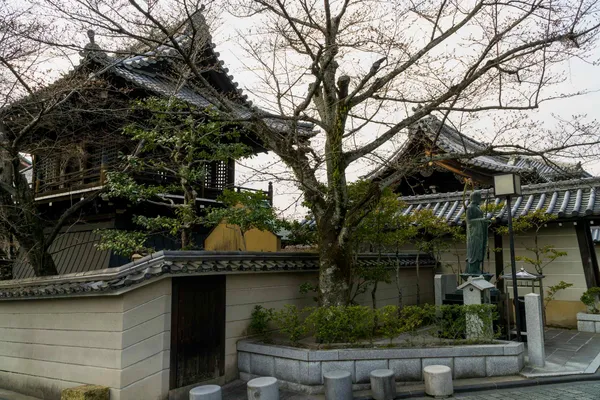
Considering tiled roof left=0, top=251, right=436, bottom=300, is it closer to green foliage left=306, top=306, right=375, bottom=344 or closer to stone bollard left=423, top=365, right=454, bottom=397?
green foliage left=306, top=306, right=375, bottom=344

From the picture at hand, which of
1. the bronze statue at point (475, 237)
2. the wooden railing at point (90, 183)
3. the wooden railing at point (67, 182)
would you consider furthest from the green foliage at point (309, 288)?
the wooden railing at point (67, 182)

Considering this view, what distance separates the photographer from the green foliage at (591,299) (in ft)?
37.4

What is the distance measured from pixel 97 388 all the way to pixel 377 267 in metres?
6.06

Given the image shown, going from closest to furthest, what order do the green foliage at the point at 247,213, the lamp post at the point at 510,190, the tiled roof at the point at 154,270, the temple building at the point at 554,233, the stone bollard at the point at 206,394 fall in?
the stone bollard at the point at 206,394, the tiled roof at the point at 154,270, the lamp post at the point at 510,190, the green foliage at the point at 247,213, the temple building at the point at 554,233

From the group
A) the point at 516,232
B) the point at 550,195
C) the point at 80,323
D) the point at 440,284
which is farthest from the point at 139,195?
the point at 550,195

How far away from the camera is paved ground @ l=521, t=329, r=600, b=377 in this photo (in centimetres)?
756

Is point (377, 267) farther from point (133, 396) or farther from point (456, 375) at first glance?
point (133, 396)

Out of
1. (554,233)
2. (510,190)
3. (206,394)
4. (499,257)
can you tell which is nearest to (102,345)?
(206,394)

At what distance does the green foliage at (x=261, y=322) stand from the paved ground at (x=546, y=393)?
3141 mm

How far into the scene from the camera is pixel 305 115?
8867 millimetres

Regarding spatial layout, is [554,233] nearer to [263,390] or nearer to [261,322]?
[261,322]

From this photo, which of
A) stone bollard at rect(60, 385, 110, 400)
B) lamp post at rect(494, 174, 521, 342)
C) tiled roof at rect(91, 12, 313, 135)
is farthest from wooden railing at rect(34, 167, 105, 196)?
lamp post at rect(494, 174, 521, 342)

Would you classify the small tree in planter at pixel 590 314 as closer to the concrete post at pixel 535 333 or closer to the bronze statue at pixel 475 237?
the bronze statue at pixel 475 237

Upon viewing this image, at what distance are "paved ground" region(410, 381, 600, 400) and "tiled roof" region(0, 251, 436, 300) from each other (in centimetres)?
377
